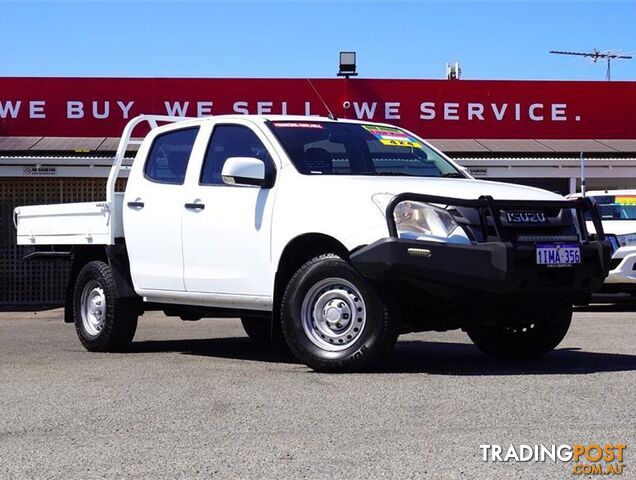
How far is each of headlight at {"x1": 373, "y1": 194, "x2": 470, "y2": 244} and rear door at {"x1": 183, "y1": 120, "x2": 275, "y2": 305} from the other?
45.3 inches

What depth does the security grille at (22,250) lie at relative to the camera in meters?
18.5

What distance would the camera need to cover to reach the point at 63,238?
1003 cm

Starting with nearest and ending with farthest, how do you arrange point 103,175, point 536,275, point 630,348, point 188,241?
1. point 536,275
2. point 188,241
3. point 630,348
4. point 103,175

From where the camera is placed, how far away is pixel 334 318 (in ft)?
24.5

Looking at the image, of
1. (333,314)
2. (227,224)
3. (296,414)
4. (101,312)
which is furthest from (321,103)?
(296,414)

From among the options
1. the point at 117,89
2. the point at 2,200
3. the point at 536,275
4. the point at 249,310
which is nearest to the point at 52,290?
the point at 2,200

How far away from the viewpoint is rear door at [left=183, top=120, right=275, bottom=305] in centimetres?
808

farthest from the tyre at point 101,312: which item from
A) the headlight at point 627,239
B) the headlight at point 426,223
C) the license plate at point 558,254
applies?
the headlight at point 627,239

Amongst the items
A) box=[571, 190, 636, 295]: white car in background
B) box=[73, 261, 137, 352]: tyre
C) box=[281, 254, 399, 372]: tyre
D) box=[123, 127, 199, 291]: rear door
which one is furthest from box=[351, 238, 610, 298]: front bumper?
box=[571, 190, 636, 295]: white car in background

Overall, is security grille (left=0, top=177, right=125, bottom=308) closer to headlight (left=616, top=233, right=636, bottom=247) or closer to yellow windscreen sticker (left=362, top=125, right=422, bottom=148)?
headlight (left=616, top=233, right=636, bottom=247)

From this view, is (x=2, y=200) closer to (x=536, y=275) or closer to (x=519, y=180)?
(x=519, y=180)

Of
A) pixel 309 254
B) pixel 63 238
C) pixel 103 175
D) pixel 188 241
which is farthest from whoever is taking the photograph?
pixel 103 175

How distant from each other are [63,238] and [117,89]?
10934 mm

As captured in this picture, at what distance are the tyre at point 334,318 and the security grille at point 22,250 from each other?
1158cm
